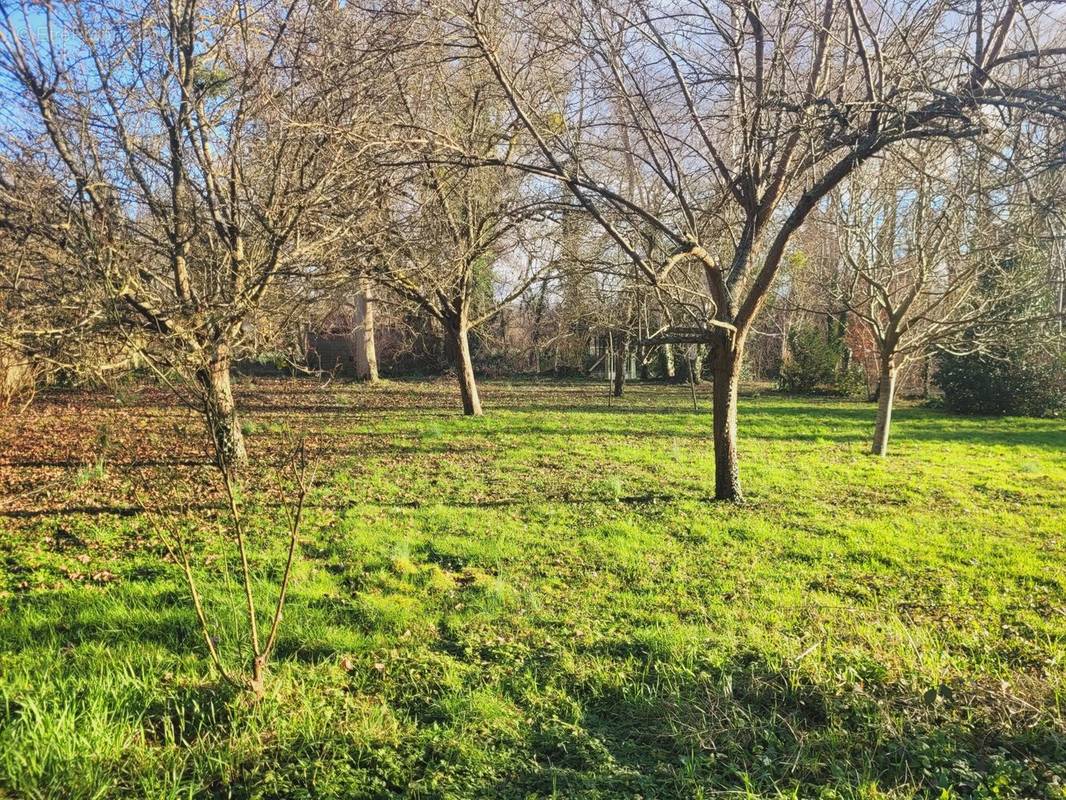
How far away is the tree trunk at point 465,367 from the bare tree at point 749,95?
511 centimetres

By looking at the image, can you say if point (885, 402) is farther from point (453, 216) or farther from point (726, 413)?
point (453, 216)

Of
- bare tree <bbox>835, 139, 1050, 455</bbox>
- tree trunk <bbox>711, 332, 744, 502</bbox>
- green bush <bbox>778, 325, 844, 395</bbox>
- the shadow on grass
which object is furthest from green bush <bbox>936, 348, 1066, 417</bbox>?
the shadow on grass

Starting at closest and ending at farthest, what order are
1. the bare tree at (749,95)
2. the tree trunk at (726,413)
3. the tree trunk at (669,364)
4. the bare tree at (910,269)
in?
the bare tree at (749,95) < the tree trunk at (726,413) < the bare tree at (910,269) < the tree trunk at (669,364)

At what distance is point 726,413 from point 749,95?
3.35 m

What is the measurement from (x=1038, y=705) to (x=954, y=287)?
746 centimetres

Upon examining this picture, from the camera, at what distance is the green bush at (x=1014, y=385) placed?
48.1ft

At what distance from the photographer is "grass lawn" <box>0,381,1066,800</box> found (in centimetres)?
266

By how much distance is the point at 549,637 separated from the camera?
3949 mm

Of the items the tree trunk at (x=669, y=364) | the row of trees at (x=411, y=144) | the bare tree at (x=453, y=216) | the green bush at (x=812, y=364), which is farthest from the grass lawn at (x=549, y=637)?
the tree trunk at (x=669, y=364)

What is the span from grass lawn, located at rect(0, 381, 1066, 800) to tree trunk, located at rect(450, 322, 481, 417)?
177 inches

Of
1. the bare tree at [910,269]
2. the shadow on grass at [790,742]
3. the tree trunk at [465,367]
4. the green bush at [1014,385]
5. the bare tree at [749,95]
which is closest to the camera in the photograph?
the shadow on grass at [790,742]

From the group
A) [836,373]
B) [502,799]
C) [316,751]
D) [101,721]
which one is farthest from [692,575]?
[836,373]

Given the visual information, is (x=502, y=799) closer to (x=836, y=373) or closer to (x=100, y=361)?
(x=100, y=361)

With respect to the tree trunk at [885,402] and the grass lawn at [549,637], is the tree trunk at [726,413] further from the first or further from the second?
the tree trunk at [885,402]
